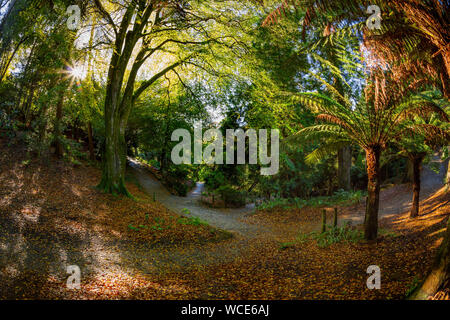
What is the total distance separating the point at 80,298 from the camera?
3873mm

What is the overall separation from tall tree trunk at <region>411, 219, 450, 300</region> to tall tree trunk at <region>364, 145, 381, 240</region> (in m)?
3.65

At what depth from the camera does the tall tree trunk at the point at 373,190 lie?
22.2 feet

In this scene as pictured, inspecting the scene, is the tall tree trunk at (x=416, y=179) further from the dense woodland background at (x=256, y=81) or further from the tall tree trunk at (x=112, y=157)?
the tall tree trunk at (x=112, y=157)

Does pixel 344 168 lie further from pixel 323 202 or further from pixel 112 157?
pixel 112 157

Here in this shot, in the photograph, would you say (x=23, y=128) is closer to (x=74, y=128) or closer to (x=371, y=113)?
(x=74, y=128)

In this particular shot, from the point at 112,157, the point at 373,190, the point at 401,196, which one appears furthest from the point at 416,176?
the point at 112,157

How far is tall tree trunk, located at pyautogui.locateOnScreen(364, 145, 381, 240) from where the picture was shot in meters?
6.77

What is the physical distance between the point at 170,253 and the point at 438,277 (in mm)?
5644

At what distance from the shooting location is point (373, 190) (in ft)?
22.4

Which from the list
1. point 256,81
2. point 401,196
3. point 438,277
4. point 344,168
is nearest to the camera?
point 438,277

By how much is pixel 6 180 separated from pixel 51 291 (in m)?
8.43

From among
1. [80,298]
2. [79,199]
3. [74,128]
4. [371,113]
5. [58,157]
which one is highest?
[74,128]

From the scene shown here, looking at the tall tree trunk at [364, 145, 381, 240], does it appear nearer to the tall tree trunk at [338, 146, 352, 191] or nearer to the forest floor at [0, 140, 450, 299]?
the forest floor at [0, 140, 450, 299]
